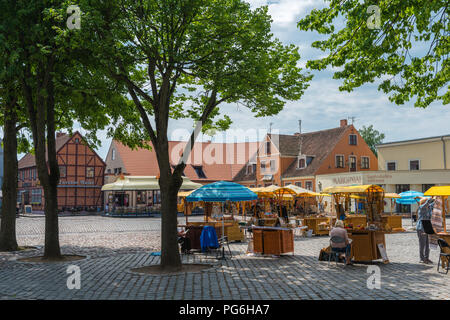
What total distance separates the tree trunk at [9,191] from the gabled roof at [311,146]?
36310 mm

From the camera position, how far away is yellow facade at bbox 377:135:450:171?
142ft

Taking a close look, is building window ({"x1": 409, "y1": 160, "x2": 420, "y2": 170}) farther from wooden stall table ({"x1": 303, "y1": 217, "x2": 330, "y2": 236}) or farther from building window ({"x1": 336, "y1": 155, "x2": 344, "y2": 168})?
wooden stall table ({"x1": 303, "y1": 217, "x2": 330, "y2": 236})

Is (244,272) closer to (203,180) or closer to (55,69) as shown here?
(55,69)

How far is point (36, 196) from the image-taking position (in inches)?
2196

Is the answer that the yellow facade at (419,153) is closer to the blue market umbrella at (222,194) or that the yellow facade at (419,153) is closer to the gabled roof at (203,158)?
the gabled roof at (203,158)

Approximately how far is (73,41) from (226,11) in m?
3.81

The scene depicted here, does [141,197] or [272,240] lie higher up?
[141,197]

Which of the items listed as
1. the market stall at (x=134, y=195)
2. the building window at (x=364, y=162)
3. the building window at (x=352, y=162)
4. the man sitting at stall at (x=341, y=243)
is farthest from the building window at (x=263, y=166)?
the man sitting at stall at (x=341, y=243)

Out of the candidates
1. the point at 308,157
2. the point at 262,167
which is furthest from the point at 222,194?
the point at 262,167

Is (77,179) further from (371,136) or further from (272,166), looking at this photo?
(371,136)

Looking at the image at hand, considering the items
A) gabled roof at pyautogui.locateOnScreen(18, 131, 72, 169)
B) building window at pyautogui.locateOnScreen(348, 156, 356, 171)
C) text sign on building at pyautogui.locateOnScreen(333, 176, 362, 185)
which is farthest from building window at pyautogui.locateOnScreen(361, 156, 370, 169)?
gabled roof at pyautogui.locateOnScreen(18, 131, 72, 169)

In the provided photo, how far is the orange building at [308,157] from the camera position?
164 feet

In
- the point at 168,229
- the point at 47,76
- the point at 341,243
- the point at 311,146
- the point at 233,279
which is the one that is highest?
the point at 311,146

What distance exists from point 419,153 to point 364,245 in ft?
117
